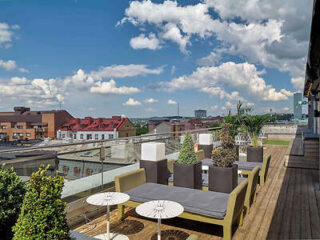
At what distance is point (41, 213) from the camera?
1.85 meters

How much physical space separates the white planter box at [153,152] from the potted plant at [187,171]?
424 millimetres

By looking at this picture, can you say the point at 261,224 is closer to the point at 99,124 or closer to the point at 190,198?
the point at 190,198

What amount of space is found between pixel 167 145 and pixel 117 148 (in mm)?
2652

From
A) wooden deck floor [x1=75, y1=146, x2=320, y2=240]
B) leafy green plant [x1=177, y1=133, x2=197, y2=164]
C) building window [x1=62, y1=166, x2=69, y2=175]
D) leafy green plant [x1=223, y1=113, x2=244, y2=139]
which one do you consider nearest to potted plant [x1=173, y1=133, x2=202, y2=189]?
→ leafy green plant [x1=177, y1=133, x2=197, y2=164]

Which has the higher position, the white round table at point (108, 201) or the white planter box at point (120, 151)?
the white planter box at point (120, 151)

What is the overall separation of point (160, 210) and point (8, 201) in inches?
64.1

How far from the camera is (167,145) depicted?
24.8 feet

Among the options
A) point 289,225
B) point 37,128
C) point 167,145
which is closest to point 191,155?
point 289,225

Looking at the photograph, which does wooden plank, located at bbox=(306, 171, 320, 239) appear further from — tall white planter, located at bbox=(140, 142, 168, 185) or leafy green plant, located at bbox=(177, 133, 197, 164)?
tall white planter, located at bbox=(140, 142, 168, 185)

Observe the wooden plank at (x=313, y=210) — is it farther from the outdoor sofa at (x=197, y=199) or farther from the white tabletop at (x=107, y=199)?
the white tabletop at (x=107, y=199)

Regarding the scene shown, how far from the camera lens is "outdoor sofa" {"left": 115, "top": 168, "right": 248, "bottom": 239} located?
124 inches

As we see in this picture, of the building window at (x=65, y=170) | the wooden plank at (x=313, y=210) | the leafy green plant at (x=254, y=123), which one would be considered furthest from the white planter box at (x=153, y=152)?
the leafy green plant at (x=254, y=123)

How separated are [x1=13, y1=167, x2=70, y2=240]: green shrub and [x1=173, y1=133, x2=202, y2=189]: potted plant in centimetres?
303

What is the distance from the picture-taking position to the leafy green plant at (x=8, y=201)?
2295 mm
